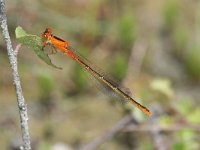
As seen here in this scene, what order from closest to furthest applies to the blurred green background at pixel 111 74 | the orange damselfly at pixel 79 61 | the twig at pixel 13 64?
the twig at pixel 13 64, the orange damselfly at pixel 79 61, the blurred green background at pixel 111 74

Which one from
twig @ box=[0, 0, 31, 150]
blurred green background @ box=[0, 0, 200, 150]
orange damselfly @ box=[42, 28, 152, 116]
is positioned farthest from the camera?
blurred green background @ box=[0, 0, 200, 150]

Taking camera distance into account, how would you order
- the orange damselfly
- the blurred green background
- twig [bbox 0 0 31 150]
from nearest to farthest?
twig [bbox 0 0 31 150]
the orange damselfly
the blurred green background

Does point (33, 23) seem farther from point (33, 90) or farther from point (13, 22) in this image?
point (33, 90)

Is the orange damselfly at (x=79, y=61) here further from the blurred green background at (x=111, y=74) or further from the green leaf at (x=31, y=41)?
the blurred green background at (x=111, y=74)

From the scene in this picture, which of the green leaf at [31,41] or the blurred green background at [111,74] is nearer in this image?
the green leaf at [31,41]

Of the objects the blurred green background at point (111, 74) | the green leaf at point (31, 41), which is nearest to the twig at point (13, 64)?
the green leaf at point (31, 41)

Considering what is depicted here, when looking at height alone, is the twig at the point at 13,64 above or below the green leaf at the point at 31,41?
below

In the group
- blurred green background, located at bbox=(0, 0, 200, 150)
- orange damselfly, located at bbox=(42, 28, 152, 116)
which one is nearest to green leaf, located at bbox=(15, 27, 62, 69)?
orange damselfly, located at bbox=(42, 28, 152, 116)

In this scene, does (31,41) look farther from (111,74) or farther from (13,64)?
(111,74)

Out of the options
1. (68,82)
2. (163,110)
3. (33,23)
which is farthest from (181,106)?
(33,23)

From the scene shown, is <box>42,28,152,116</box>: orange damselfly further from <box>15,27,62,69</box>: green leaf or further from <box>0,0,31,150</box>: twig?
<box>0,0,31,150</box>: twig
